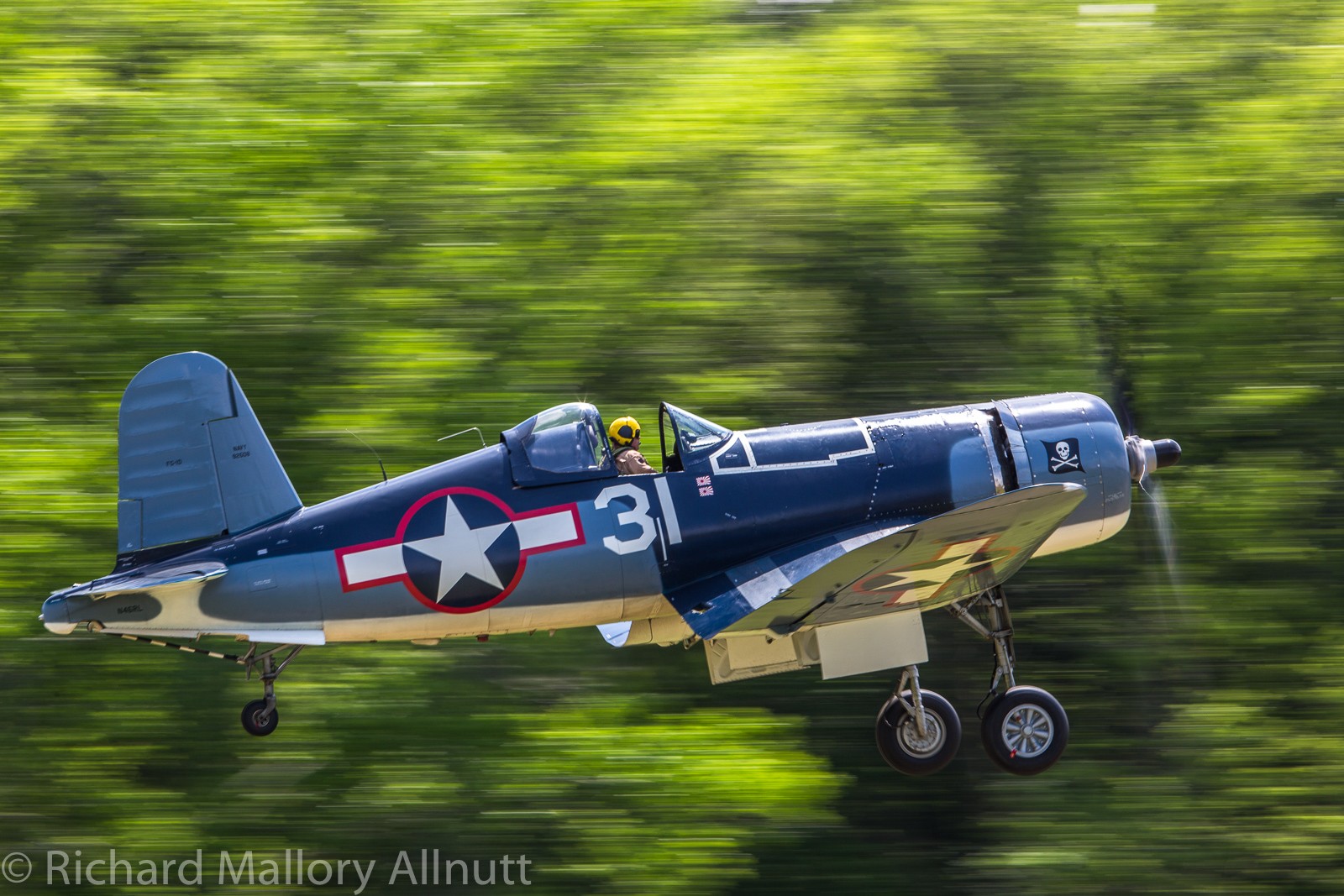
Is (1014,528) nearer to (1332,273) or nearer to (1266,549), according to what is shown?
(1266,549)

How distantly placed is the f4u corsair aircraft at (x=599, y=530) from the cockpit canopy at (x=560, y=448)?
0.01 metres

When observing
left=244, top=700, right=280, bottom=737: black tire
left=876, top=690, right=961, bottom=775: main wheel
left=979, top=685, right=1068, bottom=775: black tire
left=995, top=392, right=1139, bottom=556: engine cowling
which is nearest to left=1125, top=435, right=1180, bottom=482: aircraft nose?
left=995, top=392, right=1139, bottom=556: engine cowling

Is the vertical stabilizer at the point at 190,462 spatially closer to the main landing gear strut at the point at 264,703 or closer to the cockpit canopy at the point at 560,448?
the main landing gear strut at the point at 264,703

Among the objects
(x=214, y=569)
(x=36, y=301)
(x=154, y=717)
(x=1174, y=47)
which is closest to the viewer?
(x=214, y=569)

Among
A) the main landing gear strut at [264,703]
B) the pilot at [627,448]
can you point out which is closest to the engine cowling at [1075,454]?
the pilot at [627,448]

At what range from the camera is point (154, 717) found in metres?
9.02

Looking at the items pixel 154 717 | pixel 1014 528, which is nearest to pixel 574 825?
pixel 154 717

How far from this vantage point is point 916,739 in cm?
805

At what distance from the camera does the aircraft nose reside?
A: 7.82 metres

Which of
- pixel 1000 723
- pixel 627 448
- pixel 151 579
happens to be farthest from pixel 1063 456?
pixel 151 579

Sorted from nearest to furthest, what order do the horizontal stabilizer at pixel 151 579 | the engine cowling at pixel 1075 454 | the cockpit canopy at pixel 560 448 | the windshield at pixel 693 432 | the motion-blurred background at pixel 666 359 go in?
the horizontal stabilizer at pixel 151 579 < the cockpit canopy at pixel 560 448 < the windshield at pixel 693 432 < the engine cowling at pixel 1075 454 < the motion-blurred background at pixel 666 359

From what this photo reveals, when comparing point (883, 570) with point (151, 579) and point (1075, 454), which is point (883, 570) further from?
point (151, 579)

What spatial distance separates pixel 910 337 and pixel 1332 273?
367 centimetres

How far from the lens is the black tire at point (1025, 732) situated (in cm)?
783
